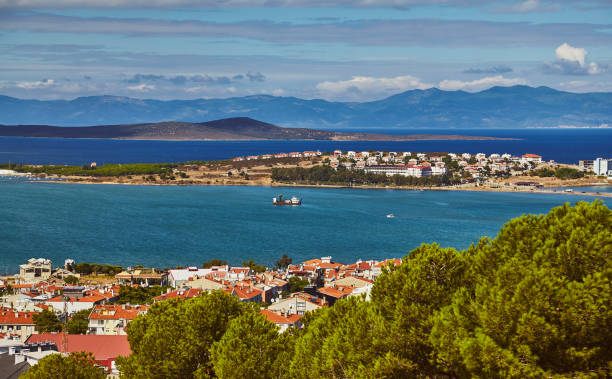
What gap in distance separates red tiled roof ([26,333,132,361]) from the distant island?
134 m

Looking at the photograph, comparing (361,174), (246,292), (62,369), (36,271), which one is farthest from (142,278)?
(361,174)

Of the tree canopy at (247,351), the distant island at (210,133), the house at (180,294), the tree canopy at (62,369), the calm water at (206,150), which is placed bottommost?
the house at (180,294)

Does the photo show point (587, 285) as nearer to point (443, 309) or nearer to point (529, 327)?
point (529, 327)

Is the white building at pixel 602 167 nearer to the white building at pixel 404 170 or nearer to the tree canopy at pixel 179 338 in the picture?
the white building at pixel 404 170

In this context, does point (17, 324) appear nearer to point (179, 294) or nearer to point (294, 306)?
Result: point (179, 294)

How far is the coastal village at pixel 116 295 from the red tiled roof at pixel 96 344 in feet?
0.05

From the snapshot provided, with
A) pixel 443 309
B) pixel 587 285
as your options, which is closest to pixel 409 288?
pixel 443 309

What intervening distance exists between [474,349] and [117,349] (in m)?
7.68

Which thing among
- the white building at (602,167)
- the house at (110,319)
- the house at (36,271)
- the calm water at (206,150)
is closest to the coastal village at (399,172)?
the white building at (602,167)

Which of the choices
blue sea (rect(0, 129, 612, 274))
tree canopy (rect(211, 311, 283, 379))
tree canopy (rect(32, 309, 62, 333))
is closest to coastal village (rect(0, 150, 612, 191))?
blue sea (rect(0, 129, 612, 274))

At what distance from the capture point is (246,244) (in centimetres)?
2838

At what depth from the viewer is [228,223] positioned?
34125 mm

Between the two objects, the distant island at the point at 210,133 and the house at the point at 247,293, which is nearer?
the house at the point at 247,293

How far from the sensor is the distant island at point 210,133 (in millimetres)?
152500
